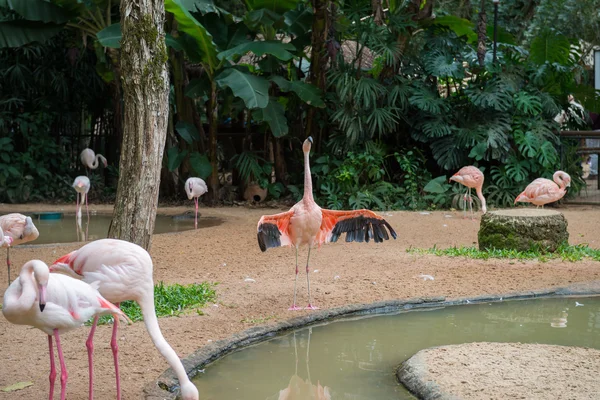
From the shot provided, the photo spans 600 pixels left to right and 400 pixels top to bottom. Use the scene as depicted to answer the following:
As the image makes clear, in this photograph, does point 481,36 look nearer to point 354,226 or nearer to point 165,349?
point 354,226

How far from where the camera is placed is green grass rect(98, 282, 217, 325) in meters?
5.95

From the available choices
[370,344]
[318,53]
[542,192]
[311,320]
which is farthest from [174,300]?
[318,53]

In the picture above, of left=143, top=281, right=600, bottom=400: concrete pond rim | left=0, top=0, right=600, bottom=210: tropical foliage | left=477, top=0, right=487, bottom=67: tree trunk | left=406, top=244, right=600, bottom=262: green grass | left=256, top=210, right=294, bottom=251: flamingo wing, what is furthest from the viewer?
left=477, top=0, right=487, bottom=67: tree trunk

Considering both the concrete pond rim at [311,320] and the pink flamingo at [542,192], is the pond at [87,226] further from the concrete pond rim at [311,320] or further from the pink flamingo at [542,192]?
the concrete pond rim at [311,320]

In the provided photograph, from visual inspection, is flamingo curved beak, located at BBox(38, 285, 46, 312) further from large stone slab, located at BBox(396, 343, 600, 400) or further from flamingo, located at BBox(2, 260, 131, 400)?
large stone slab, located at BBox(396, 343, 600, 400)

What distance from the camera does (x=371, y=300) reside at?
21.9 ft

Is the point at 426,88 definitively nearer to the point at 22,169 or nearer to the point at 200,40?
the point at 200,40

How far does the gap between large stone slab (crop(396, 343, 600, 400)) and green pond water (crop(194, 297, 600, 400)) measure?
0.21 metres

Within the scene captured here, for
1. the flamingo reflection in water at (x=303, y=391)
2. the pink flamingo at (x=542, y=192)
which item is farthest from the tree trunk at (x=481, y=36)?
the flamingo reflection in water at (x=303, y=391)

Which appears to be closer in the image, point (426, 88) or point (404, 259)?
point (404, 259)

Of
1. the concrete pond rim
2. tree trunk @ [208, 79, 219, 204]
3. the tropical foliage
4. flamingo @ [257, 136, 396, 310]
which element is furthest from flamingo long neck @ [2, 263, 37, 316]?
tree trunk @ [208, 79, 219, 204]

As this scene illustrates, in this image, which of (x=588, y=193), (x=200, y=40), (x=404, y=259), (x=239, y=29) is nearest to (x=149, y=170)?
(x=404, y=259)

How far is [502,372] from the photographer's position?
15.1 ft

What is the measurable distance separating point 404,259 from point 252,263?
1.68 m
